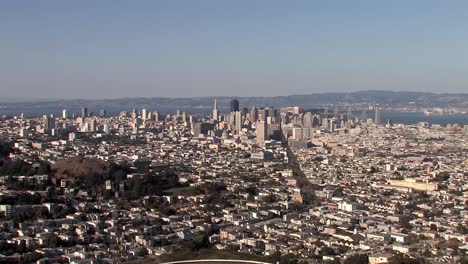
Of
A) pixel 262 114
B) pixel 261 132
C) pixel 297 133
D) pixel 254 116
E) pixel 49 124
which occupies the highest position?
pixel 262 114

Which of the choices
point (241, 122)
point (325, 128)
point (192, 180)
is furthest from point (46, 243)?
point (325, 128)

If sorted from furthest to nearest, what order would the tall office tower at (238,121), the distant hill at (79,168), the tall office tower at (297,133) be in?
1. the tall office tower at (238,121)
2. the tall office tower at (297,133)
3. the distant hill at (79,168)

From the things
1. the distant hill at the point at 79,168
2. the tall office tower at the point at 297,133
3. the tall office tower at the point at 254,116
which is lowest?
the tall office tower at the point at 297,133

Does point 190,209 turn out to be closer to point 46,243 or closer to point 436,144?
point 46,243

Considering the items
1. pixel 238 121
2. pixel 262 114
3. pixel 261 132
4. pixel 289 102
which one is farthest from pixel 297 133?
pixel 289 102

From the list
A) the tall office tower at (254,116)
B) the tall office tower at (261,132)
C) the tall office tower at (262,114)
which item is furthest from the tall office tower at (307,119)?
the tall office tower at (261,132)

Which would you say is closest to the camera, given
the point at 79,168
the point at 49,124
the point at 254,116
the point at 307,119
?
the point at 79,168

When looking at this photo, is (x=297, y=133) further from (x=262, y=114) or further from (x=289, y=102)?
(x=289, y=102)

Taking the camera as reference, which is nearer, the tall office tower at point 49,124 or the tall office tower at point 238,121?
the tall office tower at point 49,124

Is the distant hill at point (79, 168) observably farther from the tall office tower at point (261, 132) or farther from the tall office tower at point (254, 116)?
the tall office tower at point (254, 116)
